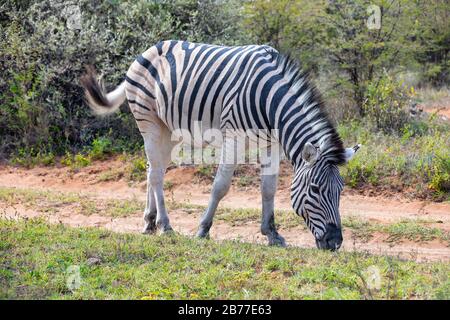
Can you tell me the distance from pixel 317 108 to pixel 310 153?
566 mm

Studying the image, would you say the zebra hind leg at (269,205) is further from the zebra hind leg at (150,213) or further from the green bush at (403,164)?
the green bush at (403,164)

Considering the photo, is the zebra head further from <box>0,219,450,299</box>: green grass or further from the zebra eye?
<box>0,219,450,299</box>: green grass

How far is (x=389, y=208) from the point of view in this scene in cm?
923

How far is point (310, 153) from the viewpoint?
6.16 m

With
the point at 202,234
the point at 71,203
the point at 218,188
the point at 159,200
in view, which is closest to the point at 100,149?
the point at 71,203

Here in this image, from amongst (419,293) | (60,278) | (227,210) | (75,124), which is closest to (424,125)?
(227,210)

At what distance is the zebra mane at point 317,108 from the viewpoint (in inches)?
242

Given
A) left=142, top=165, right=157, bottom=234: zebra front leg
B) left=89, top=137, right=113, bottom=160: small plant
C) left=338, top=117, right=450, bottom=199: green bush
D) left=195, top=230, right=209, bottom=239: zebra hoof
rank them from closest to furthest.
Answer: left=195, top=230, right=209, bottom=239: zebra hoof → left=142, top=165, right=157, bottom=234: zebra front leg → left=338, top=117, right=450, bottom=199: green bush → left=89, top=137, right=113, bottom=160: small plant

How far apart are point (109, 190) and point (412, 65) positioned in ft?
28.7

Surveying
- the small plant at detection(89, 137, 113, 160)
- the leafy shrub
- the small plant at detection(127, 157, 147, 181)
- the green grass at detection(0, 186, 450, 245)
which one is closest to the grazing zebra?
the green grass at detection(0, 186, 450, 245)

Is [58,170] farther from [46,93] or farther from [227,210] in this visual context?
[227,210]

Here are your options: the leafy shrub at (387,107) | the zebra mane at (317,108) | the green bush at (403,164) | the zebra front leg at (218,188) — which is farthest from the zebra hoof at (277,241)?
the leafy shrub at (387,107)

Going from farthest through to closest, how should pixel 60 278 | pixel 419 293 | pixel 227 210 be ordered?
pixel 227 210
pixel 60 278
pixel 419 293

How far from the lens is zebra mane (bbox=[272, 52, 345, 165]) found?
614cm
